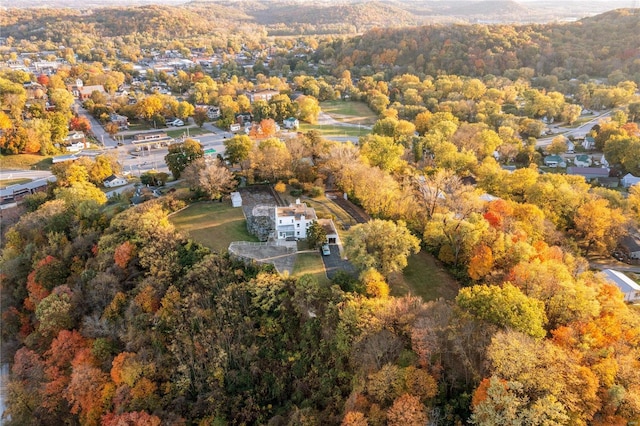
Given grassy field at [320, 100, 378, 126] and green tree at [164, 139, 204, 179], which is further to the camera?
grassy field at [320, 100, 378, 126]

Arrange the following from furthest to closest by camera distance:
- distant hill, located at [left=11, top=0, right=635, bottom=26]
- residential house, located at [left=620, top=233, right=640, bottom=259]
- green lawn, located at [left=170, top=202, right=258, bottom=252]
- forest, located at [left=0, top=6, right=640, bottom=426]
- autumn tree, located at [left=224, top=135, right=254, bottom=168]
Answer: distant hill, located at [left=11, top=0, right=635, bottom=26]
autumn tree, located at [left=224, top=135, right=254, bottom=168]
residential house, located at [left=620, top=233, right=640, bottom=259]
green lawn, located at [left=170, top=202, right=258, bottom=252]
forest, located at [left=0, top=6, right=640, bottom=426]

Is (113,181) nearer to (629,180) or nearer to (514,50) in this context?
(629,180)

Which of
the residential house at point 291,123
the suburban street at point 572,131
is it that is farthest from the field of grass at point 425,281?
the residential house at point 291,123

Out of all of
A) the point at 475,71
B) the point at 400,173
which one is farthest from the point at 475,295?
the point at 475,71

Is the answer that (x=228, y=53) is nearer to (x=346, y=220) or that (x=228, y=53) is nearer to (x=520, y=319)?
(x=346, y=220)

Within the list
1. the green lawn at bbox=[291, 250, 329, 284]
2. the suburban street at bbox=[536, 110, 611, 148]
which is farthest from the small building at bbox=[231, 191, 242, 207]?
the suburban street at bbox=[536, 110, 611, 148]

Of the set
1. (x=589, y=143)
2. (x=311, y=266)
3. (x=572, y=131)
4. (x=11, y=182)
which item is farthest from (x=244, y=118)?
(x=572, y=131)

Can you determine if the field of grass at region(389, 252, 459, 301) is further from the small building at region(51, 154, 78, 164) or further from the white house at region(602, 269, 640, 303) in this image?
the small building at region(51, 154, 78, 164)

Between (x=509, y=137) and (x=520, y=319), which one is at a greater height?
(x=520, y=319)
